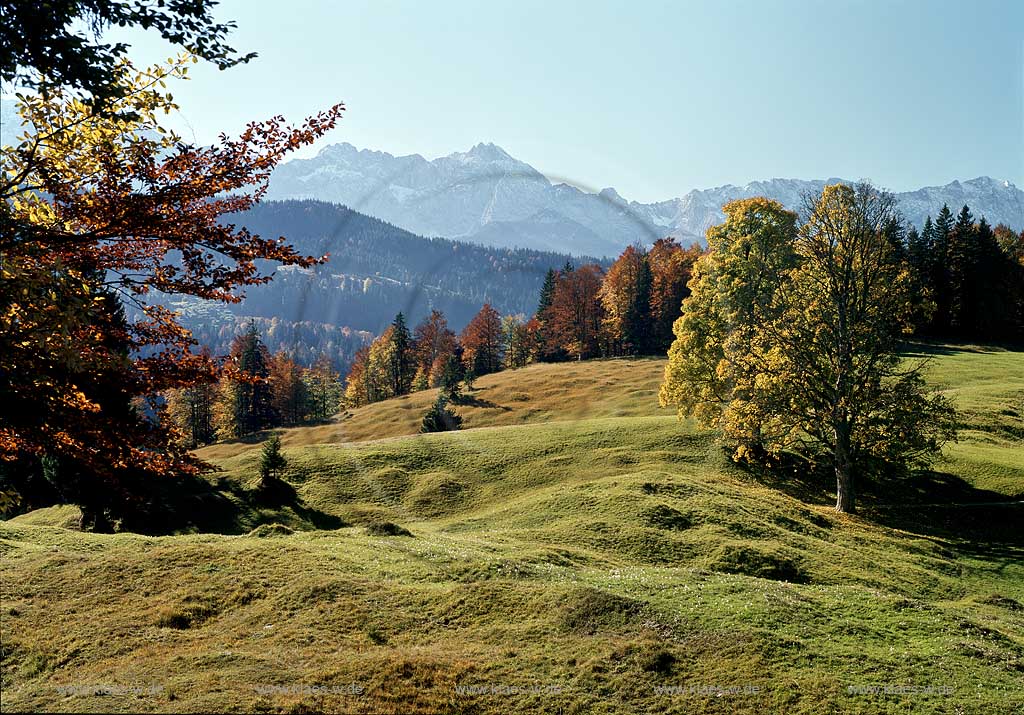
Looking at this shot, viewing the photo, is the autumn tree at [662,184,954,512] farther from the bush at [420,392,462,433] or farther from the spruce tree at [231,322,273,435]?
the spruce tree at [231,322,273,435]

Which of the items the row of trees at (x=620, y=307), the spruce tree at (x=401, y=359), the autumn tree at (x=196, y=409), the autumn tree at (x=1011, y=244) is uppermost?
the autumn tree at (x=1011, y=244)

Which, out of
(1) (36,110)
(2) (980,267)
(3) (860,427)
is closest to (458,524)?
(3) (860,427)

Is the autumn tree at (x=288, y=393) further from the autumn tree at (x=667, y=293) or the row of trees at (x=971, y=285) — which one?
the row of trees at (x=971, y=285)

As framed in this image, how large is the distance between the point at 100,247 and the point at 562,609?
12189 mm

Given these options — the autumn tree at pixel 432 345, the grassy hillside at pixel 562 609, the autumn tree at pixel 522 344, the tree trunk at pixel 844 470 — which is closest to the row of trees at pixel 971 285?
the autumn tree at pixel 522 344

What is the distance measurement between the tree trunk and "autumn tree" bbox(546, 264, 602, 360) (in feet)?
250

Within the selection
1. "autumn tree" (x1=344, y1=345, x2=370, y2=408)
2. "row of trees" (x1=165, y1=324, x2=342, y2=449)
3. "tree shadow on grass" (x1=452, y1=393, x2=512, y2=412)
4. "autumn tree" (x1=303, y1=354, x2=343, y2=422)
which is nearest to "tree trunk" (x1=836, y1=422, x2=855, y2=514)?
"tree shadow on grass" (x1=452, y1=393, x2=512, y2=412)

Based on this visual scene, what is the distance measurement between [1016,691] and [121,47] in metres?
20.1

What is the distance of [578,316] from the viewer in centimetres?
11150

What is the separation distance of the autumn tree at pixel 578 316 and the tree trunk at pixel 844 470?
3005 inches

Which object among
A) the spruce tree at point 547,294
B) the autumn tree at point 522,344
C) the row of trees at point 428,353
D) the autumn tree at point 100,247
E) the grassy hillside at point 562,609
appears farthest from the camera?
the spruce tree at point 547,294

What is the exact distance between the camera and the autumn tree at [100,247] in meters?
9.87

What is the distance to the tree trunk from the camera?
3369cm

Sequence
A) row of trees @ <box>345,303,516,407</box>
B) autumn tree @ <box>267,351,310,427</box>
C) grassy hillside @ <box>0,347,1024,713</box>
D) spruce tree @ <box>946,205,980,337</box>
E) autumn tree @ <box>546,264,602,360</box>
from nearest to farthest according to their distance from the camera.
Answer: grassy hillside @ <box>0,347,1024,713</box>, spruce tree @ <box>946,205,980,337</box>, autumn tree @ <box>267,351,310,427</box>, autumn tree @ <box>546,264,602,360</box>, row of trees @ <box>345,303,516,407</box>
